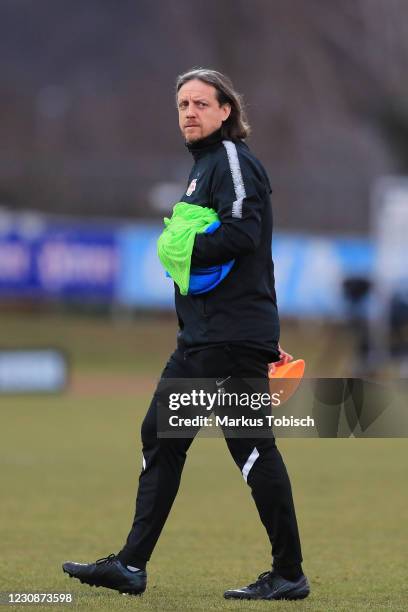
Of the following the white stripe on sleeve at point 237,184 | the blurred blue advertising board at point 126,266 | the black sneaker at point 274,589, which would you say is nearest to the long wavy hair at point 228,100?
the white stripe on sleeve at point 237,184

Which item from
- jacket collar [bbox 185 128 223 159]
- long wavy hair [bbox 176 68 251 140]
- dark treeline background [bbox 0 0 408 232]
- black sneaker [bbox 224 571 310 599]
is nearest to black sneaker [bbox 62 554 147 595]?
black sneaker [bbox 224 571 310 599]

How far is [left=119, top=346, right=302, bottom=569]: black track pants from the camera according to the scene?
589 cm

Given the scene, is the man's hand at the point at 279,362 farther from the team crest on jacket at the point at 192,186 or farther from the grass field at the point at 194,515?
the grass field at the point at 194,515

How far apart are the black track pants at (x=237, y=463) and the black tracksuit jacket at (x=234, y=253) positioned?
80 mm

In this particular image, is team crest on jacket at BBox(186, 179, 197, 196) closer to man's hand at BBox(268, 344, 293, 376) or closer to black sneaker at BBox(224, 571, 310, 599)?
man's hand at BBox(268, 344, 293, 376)

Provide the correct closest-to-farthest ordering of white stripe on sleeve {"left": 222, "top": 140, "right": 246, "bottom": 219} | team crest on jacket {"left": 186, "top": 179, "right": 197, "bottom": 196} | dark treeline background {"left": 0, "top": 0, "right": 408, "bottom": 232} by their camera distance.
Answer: white stripe on sleeve {"left": 222, "top": 140, "right": 246, "bottom": 219} → team crest on jacket {"left": 186, "top": 179, "right": 197, "bottom": 196} → dark treeline background {"left": 0, "top": 0, "right": 408, "bottom": 232}

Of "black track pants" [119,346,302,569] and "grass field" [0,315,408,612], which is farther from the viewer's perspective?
"grass field" [0,315,408,612]

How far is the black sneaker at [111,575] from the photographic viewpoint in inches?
237

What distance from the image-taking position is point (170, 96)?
6525 cm

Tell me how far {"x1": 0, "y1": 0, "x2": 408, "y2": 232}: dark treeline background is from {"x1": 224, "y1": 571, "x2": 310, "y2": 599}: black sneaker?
23.2 meters

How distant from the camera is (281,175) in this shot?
3762 cm

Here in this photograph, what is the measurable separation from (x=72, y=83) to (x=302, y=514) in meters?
66.3

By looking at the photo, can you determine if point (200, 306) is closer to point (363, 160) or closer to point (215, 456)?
point (215, 456)

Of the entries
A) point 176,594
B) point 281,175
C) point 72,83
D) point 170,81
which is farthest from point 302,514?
point 72,83
